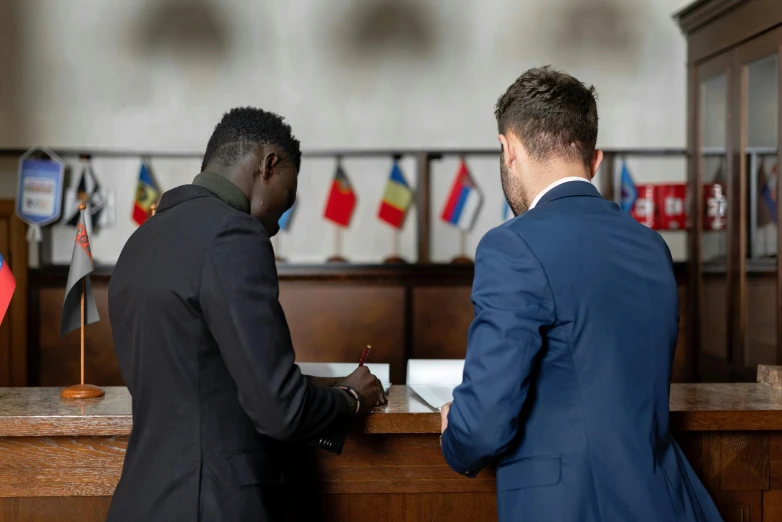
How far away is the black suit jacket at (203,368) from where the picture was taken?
1.27 metres

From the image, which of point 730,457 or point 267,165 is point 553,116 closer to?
point 267,165

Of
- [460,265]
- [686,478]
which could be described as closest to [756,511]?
[686,478]

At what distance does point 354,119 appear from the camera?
15.6 ft

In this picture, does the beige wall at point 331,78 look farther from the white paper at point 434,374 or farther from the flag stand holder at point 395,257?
the white paper at point 434,374

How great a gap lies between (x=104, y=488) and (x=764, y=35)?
3.44 m

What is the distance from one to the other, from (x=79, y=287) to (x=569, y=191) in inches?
51.7

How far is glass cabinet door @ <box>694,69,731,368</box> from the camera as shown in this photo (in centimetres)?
410

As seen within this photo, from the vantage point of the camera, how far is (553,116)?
134 cm

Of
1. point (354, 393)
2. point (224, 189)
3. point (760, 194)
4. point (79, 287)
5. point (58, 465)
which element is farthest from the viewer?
point (760, 194)

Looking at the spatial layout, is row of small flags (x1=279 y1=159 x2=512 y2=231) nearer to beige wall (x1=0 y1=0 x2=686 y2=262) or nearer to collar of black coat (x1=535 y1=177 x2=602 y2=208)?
beige wall (x1=0 y1=0 x2=686 y2=262)

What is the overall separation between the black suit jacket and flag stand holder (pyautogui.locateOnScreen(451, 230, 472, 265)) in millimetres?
→ 3292

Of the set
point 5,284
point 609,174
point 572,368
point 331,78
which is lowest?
point 572,368

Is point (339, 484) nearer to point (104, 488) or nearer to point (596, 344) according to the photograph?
point (104, 488)

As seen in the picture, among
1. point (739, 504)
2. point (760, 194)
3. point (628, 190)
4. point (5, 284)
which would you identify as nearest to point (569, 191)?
point (739, 504)
